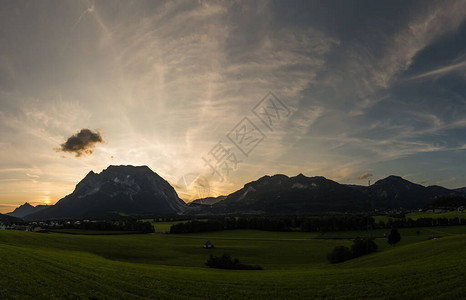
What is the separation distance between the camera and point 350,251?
252ft

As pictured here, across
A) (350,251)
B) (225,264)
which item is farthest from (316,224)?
(225,264)

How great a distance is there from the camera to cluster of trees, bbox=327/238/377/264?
2844 inches

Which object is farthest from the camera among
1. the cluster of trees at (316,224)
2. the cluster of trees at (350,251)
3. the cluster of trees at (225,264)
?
the cluster of trees at (316,224)

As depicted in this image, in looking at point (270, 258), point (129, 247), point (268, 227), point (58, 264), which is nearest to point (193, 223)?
point (268, 227)

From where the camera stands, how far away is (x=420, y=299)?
2203 centimetres

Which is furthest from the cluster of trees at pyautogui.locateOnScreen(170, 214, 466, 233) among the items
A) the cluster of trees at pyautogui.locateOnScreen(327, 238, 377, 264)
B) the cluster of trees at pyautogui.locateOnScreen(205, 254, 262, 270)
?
the cluster of trees at pyautogui.locateOnScreen(205, 254, 262, 270)

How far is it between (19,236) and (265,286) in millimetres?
73458

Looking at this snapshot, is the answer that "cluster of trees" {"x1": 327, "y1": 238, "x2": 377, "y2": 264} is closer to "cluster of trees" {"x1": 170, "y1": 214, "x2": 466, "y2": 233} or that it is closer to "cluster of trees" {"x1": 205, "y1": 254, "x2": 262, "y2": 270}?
"cluster of trees" {"x1": 205, "y1": 254, "x2": 262, "y2": 270}

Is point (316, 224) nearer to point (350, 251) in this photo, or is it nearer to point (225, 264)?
point (350, 251)

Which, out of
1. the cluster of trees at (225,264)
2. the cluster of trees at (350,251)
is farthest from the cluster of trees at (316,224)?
the cluster of trees at (225,264)

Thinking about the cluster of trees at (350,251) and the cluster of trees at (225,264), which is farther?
the cluster of trees at (350,251)

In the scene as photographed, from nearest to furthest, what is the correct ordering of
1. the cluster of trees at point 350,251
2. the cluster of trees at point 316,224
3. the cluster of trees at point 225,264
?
1. the cluster of trees at point 225,264
2. the cluster of trees at point 350,251
3. the cluster of trees at point 316,224

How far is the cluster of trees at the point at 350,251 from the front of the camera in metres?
72.2

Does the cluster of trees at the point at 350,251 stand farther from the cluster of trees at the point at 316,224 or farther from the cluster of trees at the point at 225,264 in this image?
the cluster of trees at the point at 316,224
